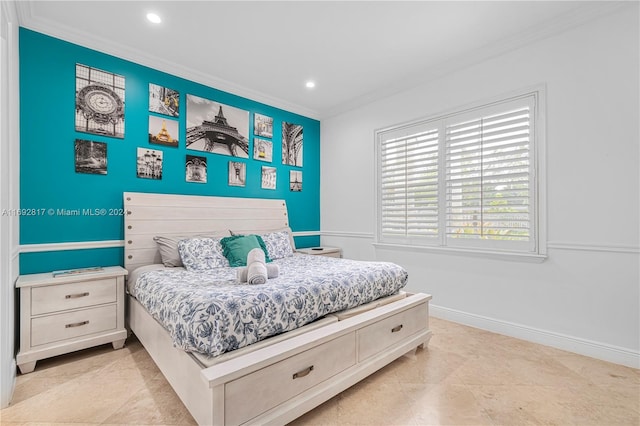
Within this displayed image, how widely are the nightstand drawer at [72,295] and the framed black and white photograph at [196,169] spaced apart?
4.37 feet

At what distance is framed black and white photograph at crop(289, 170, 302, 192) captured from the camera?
4375 mm

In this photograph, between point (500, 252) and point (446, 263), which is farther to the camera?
point (446, 263)

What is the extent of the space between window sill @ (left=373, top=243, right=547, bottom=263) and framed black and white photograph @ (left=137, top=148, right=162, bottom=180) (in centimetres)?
270

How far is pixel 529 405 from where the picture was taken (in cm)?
181

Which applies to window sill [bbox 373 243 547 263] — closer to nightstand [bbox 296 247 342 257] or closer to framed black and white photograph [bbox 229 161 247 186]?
nightstand [bbox 296 247 342 257]

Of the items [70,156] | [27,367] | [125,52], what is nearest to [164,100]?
[125,52]

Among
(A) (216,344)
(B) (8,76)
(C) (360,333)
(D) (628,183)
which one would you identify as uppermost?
(B) (8,76)

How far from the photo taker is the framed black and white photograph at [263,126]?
3.94 m

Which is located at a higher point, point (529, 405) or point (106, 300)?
point (106, 300)

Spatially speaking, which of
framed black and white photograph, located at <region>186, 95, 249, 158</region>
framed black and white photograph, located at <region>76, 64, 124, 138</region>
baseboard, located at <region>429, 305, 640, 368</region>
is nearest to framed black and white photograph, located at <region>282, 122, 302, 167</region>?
framed black and white photograph, located at <region>186, 95, 249, 158</region>

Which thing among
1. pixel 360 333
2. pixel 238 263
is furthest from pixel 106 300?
pixel 360 333

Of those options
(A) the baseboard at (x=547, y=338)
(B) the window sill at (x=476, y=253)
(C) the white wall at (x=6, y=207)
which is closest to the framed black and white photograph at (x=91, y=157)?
(C) the white wall at (x=6, y=207)

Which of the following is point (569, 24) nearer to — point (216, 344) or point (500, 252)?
point (500, 252)

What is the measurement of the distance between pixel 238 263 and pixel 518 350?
2.50m
